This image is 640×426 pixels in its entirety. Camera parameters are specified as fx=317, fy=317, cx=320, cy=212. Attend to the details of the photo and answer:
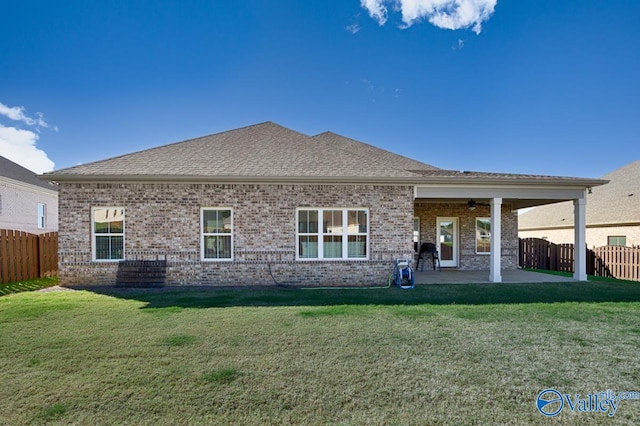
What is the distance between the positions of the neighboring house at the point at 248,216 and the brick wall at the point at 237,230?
0.03 meters

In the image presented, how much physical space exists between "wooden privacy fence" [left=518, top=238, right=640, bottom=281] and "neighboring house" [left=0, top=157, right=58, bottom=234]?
29459 mm

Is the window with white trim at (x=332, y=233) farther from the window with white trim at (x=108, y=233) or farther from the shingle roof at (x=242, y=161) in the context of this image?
the window with white trim at (x=108, y=233)

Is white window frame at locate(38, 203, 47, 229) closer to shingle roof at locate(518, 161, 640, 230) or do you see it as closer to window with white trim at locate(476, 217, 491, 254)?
window with white trim at locate(476, 217, 491, 254)

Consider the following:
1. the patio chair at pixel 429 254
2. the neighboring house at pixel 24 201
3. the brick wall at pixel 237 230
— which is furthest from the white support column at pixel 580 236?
the neighboring house at pixel 24 201

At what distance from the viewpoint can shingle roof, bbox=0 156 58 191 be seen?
19141 mm

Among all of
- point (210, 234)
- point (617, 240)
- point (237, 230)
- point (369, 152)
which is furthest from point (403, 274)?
point (617, 240)

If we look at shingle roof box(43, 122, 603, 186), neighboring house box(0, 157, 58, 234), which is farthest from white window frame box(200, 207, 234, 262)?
neighboring house box(0, 157, 58, 234)

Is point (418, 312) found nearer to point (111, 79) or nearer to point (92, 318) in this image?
point (92, 318)

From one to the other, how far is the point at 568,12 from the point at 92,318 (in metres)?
16.5

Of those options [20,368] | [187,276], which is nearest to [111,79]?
[187,276]

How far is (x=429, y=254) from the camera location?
1422 cm

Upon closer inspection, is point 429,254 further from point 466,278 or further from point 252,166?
point 252,166

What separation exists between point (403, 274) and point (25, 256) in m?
13.1

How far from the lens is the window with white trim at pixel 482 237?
14594 millimetres
